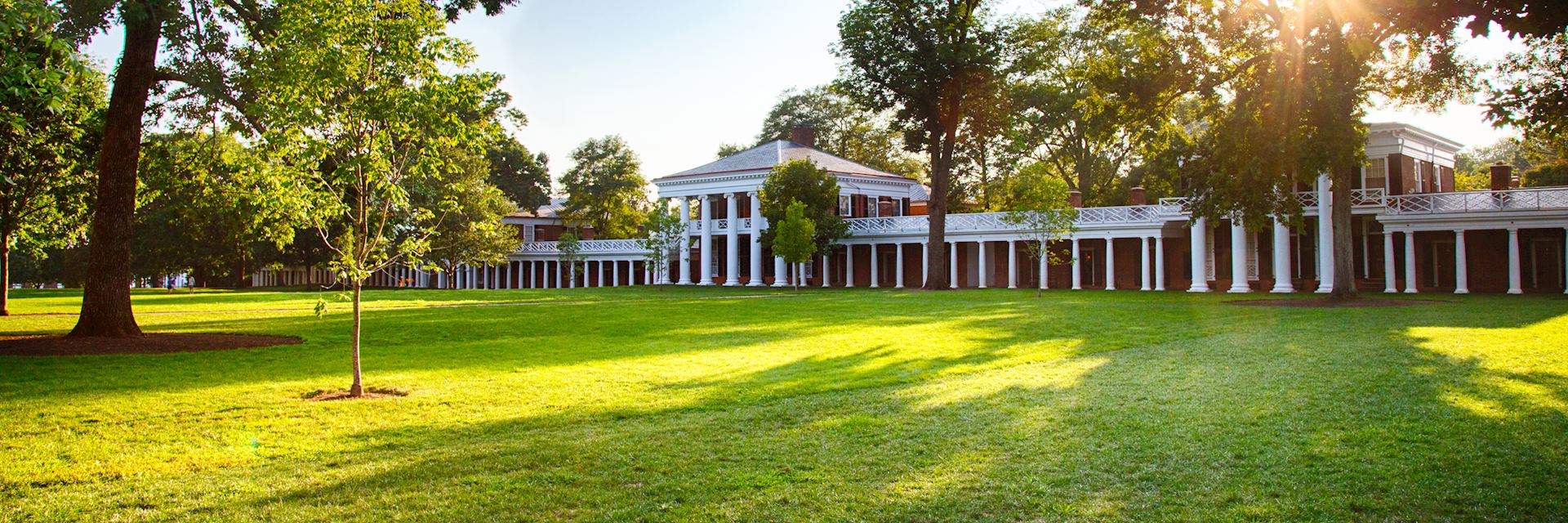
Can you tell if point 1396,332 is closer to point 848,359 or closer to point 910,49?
point 848,359

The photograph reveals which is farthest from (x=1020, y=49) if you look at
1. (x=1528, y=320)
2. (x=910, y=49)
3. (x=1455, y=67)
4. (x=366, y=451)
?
(x=366, y=451)

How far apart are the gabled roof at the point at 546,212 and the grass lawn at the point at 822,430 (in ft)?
193

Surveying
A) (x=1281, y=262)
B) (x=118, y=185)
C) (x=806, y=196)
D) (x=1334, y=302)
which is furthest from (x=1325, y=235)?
(x=118, y=185)

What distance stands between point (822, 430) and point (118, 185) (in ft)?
47.1

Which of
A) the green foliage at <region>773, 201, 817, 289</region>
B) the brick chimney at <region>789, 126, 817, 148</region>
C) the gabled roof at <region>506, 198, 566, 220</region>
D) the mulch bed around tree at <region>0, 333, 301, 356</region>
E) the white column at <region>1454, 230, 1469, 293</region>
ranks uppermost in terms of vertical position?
the brick chimney at <region>789, 126, 817, 148</region>

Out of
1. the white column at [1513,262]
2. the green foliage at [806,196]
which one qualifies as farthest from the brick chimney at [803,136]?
the white column at [1513,262]

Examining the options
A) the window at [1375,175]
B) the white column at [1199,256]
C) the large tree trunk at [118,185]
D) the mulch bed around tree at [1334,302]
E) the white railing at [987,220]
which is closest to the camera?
the large tree trunk at [118,185]

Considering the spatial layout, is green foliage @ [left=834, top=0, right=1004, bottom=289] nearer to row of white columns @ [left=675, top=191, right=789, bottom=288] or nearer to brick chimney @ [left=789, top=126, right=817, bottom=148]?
row of white columns @ [left=675, top=191, right=789, bottom=288]

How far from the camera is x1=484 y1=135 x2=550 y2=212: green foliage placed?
234ft

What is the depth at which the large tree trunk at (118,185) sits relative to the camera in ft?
55.4

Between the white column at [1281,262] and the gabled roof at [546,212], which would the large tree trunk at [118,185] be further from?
the gabled roof at [546,212]

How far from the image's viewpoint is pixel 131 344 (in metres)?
16.1

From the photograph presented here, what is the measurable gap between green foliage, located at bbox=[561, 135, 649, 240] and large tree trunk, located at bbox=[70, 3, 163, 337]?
56.1m

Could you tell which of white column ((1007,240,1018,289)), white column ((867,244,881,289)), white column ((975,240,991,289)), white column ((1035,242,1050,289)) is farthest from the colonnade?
white column ((867,244,881,289))
